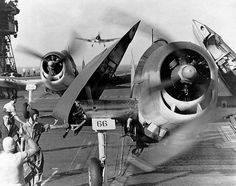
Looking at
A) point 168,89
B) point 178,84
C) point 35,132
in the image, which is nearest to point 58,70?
point 35,132

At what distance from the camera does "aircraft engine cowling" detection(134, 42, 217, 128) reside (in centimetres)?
673

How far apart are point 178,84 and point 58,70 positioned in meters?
7.00

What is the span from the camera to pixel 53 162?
34.0ft

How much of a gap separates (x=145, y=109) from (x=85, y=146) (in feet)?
19.4

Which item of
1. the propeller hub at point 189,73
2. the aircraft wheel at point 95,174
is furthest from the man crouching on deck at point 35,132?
the propeller hub at point 189,73

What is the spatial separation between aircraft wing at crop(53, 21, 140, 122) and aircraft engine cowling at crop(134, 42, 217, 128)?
2.88 feet

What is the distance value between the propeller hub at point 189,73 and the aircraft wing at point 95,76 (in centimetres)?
147

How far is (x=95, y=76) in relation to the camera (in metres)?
8.10

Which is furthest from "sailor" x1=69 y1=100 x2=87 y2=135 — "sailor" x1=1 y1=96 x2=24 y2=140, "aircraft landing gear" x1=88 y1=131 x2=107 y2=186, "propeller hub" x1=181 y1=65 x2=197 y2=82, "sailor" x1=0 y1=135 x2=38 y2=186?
"sailor" x1=1 y1=96 x2=24 y2=140

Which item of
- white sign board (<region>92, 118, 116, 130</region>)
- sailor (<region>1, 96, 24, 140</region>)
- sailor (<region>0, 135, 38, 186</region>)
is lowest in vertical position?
sailor (<region>1, 96, 24, 140</region>)

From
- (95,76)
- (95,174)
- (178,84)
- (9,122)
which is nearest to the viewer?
(178,84)

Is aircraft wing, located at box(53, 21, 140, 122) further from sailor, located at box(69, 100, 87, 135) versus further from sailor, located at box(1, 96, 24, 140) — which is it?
sailor, located at box(1, 96, 24, 140)

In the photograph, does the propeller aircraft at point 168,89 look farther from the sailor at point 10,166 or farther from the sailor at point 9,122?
the sailor at point 9,122

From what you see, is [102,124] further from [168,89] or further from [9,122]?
[9,122]
